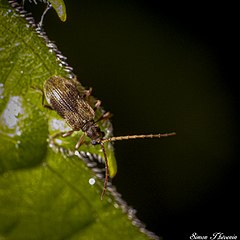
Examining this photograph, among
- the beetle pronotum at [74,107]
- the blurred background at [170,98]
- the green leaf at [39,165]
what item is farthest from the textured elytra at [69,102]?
the blurred background at [170,98]

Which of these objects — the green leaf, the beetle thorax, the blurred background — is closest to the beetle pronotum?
the beetle thorax

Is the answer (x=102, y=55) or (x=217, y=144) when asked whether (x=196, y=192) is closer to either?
(x=217, y=144)

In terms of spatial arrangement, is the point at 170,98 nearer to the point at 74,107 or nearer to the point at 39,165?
the point at 74,107

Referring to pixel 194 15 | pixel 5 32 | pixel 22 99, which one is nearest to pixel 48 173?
pixel 22 99

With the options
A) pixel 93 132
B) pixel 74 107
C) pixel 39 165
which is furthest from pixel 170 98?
pixel 39 165

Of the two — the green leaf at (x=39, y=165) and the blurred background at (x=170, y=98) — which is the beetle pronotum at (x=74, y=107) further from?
the blurred background at (x=170, y=98)

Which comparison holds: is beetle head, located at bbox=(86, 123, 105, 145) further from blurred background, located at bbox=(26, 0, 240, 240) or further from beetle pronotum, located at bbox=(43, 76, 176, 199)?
blurred background, located at bbox=(26, 0, 240, 240)
